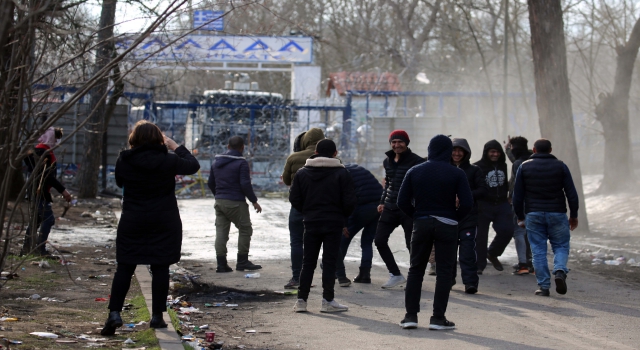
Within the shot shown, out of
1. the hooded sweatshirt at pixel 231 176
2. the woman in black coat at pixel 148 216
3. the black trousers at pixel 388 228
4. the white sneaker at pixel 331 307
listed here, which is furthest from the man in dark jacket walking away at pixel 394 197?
the woman in black coat at pixel 148 216

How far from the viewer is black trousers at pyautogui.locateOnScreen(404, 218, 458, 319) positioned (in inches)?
277

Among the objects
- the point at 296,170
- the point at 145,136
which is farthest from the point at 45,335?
the point at 296,170

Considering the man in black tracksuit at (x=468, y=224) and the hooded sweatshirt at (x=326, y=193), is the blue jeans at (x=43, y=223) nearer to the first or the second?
the hooded sweatshirt at (x=326, y=193)

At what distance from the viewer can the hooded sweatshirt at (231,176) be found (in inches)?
423

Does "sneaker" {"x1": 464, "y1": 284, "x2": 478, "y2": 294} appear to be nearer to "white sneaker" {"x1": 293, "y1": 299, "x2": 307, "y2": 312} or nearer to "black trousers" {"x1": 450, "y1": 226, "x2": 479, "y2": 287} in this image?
"black trousers" {"x1": 450, "y1": 226, "x2": 479, "y2": 287}

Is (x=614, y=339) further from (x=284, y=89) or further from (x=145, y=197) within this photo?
(x=284, y=89)

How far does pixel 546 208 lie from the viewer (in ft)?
29.7

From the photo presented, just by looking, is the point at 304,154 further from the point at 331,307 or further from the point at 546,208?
the point at 546,208

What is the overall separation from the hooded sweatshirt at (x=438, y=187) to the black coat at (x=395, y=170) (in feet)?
6.19

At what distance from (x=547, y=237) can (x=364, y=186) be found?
2.06 metres

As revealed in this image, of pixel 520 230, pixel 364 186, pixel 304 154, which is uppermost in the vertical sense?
pixel 304 154

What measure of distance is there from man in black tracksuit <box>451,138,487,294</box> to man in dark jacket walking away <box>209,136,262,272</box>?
2.62 metres

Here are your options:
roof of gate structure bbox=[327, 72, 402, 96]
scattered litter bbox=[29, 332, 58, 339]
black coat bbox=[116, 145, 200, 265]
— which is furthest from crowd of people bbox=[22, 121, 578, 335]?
roof of gate structure bbox=[327, 72, 402, 96]

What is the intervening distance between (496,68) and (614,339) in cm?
3603
